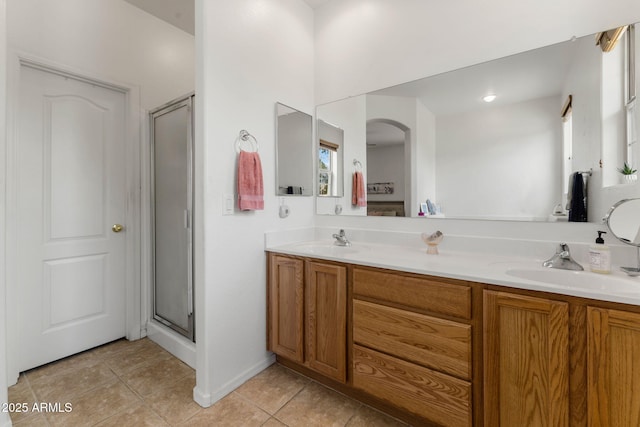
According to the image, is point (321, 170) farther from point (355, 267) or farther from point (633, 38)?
point (633, 38)

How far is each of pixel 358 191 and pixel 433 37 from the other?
44.5 inches

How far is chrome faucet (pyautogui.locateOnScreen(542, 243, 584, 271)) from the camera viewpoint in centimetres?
131

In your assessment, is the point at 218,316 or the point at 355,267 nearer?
the point at 355,267

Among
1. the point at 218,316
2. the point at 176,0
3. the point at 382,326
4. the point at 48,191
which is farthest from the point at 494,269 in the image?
the point at 176,0

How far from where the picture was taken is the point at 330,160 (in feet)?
7.65

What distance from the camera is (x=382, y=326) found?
56.8 inches

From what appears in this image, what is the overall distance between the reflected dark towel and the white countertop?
0.26m

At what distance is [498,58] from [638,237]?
114cm

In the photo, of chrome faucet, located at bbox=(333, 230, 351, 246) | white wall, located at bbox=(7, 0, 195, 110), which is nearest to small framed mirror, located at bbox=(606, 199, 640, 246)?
chrome faucet, located at bbox=(333, 230, 351, 246)

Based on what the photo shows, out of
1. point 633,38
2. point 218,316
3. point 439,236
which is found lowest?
point 218,316

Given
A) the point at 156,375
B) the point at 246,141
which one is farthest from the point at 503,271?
the point at 156,375

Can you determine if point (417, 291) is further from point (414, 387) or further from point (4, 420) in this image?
point (4, 420)

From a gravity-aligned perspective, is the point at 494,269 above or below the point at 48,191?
below

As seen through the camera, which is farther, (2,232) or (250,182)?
(250,182)
